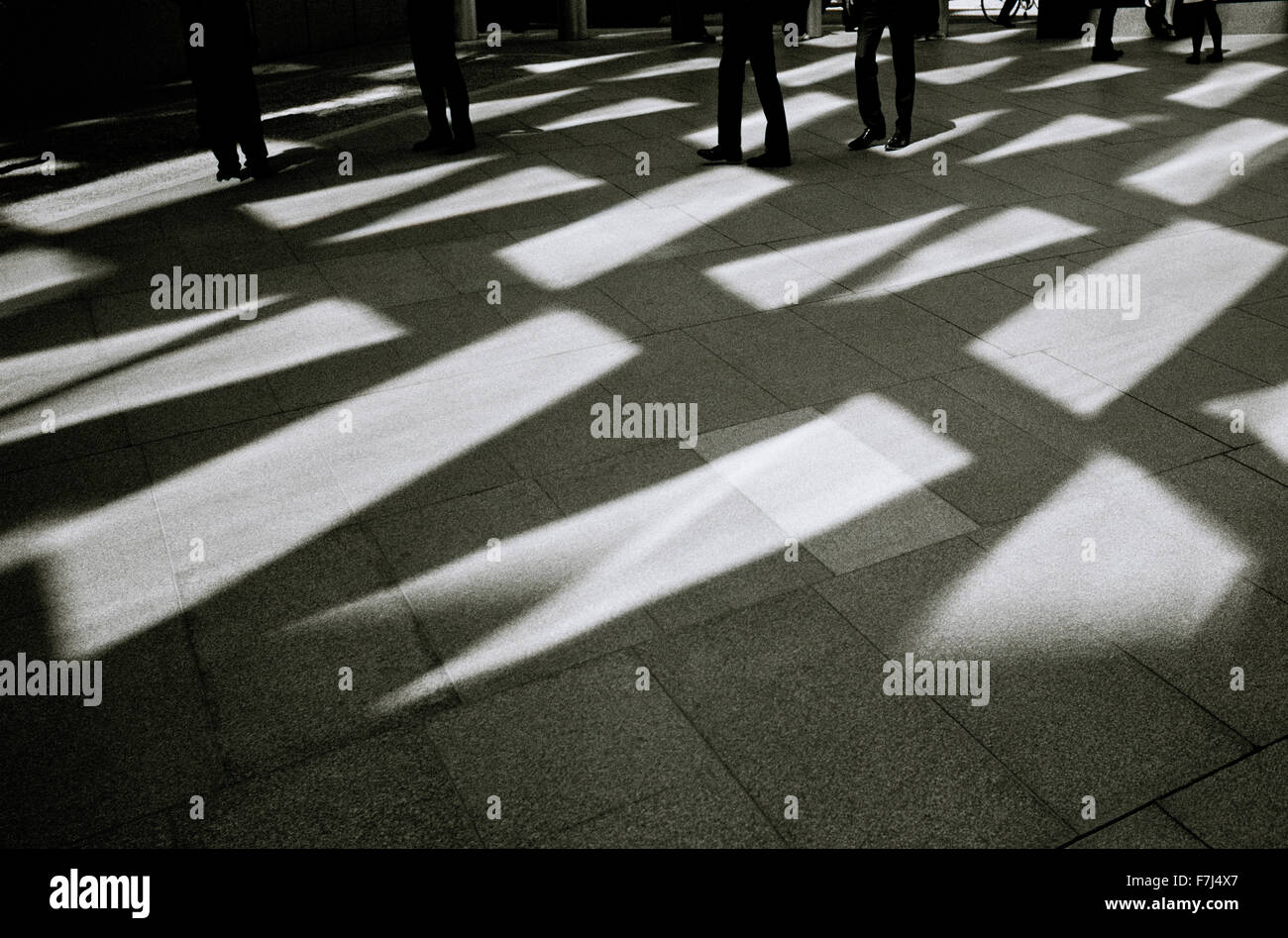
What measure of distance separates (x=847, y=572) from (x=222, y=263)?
5.19 meters

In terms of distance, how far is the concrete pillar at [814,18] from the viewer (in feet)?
48.0

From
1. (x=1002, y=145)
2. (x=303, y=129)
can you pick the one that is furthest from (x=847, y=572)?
(x=303, y=129)

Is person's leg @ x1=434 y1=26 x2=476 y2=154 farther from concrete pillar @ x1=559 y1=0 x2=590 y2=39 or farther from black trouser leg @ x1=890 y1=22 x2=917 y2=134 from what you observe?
concrete pillar @ x1=559 y1=0 x2=590 y2=39

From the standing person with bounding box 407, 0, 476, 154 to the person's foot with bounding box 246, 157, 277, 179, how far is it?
1.31m

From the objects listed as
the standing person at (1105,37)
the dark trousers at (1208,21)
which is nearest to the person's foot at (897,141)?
the standing person at (1105,37)

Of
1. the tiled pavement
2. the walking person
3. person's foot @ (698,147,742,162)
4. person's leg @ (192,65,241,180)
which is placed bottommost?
the tiled pavement

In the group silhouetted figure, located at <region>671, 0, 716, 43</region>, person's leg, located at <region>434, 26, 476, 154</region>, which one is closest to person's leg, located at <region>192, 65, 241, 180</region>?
person's leg, located at <region>434, 26, 476, 154</region>

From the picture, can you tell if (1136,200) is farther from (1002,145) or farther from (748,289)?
(748,289)

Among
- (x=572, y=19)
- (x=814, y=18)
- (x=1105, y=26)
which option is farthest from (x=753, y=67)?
(x=572, y=19)

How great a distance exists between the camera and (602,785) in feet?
10.9

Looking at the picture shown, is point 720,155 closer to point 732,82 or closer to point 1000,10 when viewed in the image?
point 732,82

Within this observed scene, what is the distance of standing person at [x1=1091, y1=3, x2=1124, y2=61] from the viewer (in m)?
12.9

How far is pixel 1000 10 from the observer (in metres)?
17.4

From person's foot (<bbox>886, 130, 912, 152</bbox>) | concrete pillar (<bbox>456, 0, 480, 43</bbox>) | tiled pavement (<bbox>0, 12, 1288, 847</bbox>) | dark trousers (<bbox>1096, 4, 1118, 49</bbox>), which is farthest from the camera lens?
concrete pillar (<bbox>456, 0, 480, 43</bbox>)
